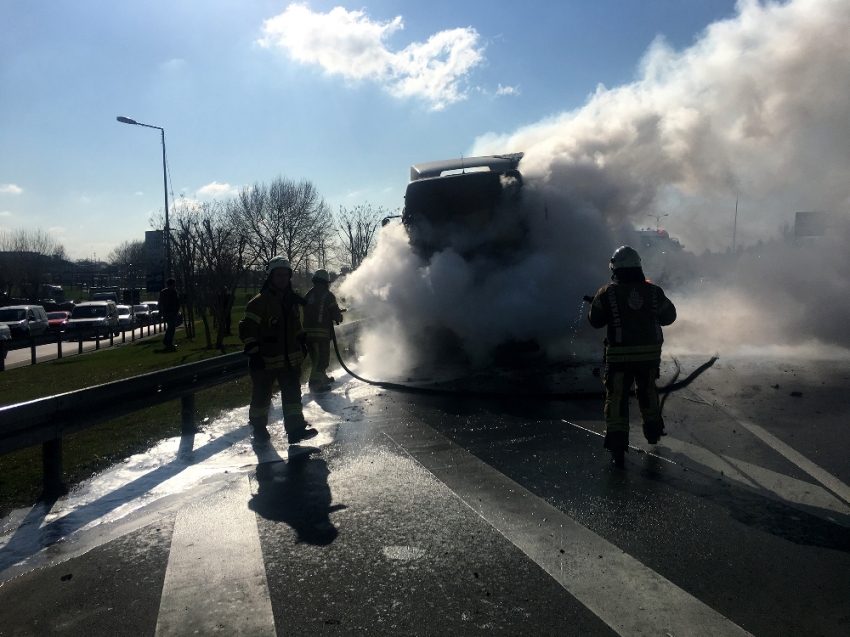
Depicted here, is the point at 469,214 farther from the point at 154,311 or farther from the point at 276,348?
the point at 154,311

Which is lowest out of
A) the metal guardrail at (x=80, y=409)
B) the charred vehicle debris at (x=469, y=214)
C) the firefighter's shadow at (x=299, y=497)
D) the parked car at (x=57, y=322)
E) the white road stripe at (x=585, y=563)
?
the parked car at (x=57, y=322)

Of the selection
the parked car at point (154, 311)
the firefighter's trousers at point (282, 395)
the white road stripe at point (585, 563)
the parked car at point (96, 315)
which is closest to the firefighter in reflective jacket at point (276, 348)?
the firefighter's trousers at point (282, 395)

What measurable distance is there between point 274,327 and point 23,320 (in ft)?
102

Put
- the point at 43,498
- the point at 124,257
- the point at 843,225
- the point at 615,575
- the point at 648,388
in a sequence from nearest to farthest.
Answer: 1. the point at 615,575
2. the point at 43,498
3. the point at 648,388
4. the point at 843,225
5. the point at 124,257

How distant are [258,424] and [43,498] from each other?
2379 millimetres

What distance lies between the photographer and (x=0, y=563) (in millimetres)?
4359

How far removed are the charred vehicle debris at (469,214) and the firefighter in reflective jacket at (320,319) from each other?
192 cm

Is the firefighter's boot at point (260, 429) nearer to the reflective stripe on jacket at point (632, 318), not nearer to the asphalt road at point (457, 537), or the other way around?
the asphalt road at point (457, 537)

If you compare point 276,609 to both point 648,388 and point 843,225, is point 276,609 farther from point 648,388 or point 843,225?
point 843,225

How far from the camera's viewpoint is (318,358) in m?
11.1

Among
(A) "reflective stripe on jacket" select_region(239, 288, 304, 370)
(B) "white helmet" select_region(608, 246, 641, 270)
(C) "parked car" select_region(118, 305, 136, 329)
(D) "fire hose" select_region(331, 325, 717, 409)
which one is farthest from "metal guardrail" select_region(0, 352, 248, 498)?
(C) "parked car" select_region(118, 305, 136, 329)

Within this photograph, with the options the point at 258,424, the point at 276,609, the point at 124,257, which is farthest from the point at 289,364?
the point at 124,257

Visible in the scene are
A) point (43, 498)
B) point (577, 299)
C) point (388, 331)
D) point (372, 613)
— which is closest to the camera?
point (372, 613)

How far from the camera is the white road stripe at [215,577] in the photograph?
3.41 m
